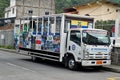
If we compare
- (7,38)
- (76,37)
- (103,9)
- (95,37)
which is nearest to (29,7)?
(7,38)

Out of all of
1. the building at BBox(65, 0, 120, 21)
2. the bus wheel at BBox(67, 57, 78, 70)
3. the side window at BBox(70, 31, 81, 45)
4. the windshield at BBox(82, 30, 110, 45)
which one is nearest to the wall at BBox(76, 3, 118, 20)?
the building at BBox(65, 0, 120, 21)

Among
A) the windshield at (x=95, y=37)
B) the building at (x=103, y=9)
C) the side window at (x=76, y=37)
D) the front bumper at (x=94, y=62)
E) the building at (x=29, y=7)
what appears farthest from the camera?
the building at (x=29, y=7)

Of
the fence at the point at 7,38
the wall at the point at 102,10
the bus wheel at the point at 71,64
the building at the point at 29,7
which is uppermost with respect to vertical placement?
the building at the point at 29,7

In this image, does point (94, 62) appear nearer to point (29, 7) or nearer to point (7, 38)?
point (7, 38)

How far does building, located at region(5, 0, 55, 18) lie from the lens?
2849 inches

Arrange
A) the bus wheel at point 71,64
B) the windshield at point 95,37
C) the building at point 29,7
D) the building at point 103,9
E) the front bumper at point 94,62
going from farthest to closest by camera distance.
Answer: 1. the building at point 29,7
2. the building at point 103,9
3. the bus wheel at point 71,64
4. the windshield at point 95,37
5. the front bumper at point 94,62

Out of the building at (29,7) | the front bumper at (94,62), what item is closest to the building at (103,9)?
the front bumper at (94,62)

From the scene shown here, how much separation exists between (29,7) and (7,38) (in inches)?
1440

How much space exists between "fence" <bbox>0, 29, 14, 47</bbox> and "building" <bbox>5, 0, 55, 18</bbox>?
102 ft

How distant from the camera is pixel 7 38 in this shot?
38719 millimetres

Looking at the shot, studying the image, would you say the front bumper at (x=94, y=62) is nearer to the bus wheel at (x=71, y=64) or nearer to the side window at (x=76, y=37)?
the bus wheel at (x=71, y=64)

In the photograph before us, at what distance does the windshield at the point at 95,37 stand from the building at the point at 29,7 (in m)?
56.7

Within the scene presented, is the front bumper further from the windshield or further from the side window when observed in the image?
the side window

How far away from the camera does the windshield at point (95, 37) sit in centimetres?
1560
